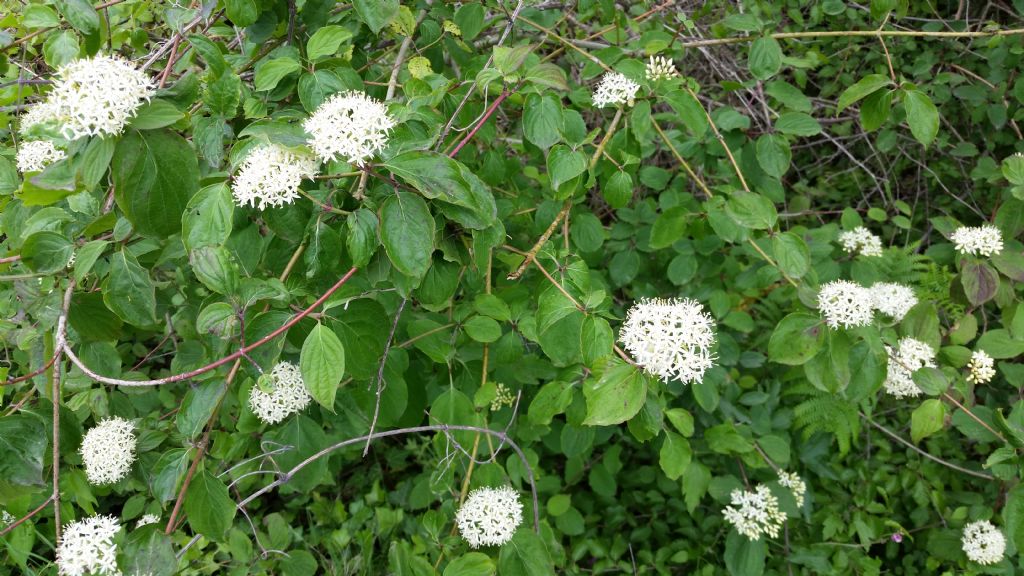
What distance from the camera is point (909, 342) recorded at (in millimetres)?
1898

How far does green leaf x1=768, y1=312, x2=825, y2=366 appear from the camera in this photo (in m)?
1.54

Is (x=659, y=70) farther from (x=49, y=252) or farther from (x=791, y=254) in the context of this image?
(x=49, y=252)

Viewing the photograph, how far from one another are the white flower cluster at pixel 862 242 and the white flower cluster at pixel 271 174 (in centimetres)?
221

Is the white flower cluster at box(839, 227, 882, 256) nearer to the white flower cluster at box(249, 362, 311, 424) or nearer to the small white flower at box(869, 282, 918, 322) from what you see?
the small white flower at box(869, 282, 918, 322)

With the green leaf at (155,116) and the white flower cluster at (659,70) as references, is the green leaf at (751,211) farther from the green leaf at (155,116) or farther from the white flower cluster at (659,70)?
the green leaf at (155,116)

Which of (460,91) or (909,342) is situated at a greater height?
(460,91)

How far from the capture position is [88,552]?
119cm

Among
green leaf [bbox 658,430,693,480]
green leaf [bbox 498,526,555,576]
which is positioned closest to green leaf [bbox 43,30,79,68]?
green leaf [bbox 498,526,555,576]

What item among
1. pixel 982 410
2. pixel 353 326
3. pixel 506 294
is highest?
pixel 353 326

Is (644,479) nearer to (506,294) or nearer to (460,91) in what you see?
(506,294)

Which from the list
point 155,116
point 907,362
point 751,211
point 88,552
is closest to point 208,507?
point 88,552

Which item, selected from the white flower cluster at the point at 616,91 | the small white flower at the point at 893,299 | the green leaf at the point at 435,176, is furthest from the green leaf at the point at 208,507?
the small white flower at the point at 893,299

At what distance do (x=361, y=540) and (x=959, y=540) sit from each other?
227 cm

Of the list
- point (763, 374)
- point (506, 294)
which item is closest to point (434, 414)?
point (506, 294)
